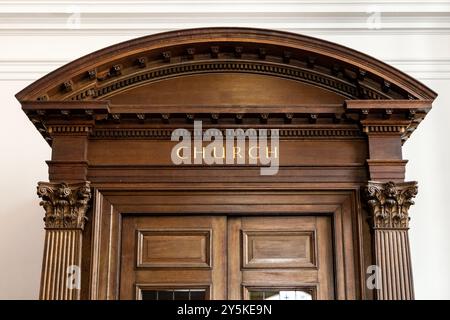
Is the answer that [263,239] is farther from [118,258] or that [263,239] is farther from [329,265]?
[118,258]

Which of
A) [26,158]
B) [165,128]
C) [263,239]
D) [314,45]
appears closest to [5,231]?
[26,158]

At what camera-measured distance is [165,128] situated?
512 cm

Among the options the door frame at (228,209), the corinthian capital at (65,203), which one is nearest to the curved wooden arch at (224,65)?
the corinthian capital at (65,203)

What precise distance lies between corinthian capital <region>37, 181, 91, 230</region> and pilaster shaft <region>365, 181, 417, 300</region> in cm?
196

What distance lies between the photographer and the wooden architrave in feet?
16.3

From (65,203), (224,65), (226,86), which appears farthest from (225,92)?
(65,203)

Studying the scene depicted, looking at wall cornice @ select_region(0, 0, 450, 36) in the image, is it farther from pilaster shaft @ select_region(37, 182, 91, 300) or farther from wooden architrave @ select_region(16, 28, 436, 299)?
pilaster shaft @ select_region(37, 182, 91, 300)

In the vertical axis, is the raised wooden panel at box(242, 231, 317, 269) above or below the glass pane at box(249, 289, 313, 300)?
above

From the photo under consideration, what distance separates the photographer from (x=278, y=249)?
16.5 ft

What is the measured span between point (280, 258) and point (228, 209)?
1.63 feet

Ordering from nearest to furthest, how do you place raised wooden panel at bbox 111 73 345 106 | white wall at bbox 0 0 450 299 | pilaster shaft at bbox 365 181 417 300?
1. pilaster shaft at bbox 365 181 417 300
2. raised wooden panel at bbox 111 73 345 106
3. white wall at bbox 0 0 450 299

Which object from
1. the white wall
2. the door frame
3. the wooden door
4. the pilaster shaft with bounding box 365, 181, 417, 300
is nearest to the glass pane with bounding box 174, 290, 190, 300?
the wooden door

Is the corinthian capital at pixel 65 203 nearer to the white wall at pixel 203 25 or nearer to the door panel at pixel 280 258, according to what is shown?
the door panel at pixel 280 258

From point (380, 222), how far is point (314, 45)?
1315 millimetres
